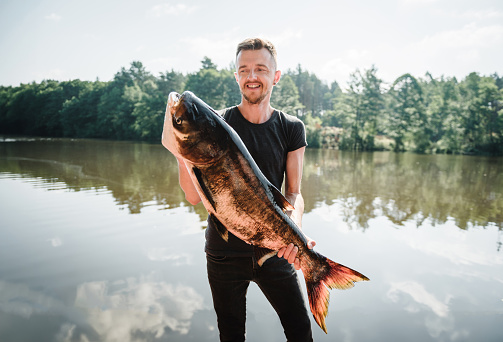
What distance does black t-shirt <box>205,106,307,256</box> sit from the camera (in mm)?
2488

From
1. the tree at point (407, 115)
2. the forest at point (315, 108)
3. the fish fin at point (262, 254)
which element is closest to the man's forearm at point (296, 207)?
the fish fin at point (262, 254)

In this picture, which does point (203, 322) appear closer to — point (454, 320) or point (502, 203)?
point (454, 320)

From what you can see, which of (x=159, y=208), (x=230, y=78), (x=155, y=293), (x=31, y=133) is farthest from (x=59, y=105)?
(x=155, y=293)

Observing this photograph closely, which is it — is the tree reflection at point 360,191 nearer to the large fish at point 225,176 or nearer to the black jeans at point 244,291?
the black jeans at point 244,291

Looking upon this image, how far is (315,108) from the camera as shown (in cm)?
9306

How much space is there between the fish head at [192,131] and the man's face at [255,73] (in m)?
0.72

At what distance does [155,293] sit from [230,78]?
202 ft

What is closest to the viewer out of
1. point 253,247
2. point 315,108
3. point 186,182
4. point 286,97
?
point 186,182

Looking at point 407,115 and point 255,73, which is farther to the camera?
point 407,115

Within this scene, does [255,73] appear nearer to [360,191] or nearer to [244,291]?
[244,291]

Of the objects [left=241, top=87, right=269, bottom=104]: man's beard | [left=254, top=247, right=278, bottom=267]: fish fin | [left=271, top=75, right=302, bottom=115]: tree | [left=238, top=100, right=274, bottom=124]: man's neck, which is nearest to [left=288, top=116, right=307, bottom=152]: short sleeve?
[left=238, top=100, right=274, bottom=124]: man's neck

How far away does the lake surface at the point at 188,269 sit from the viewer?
173 inches

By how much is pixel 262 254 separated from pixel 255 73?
1.45 m

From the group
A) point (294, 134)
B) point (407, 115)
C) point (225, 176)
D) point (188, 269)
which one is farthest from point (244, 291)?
point (407, 115)
